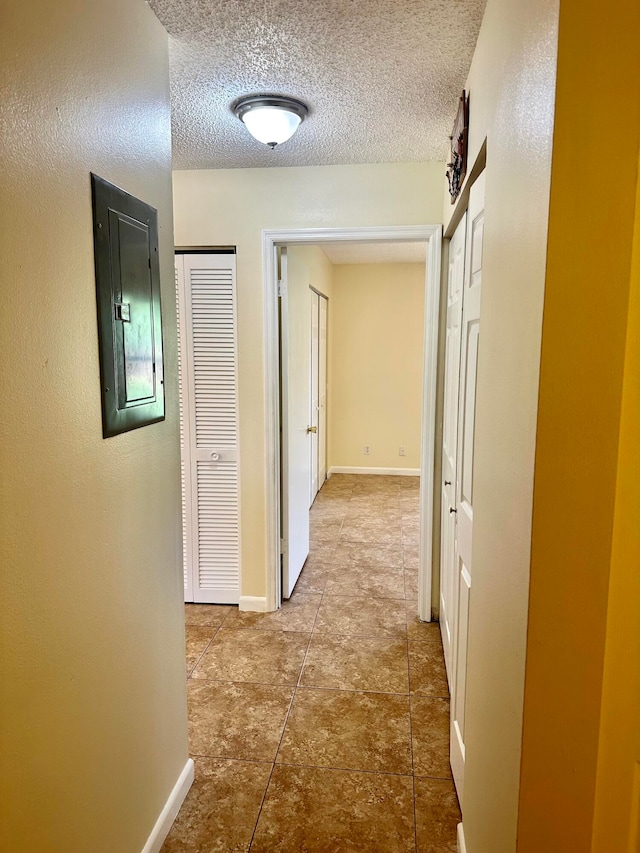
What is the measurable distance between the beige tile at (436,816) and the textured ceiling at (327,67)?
8.00 feet

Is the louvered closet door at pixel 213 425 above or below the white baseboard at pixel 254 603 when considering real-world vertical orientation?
above

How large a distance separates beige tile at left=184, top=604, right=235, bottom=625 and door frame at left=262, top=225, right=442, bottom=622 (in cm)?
33

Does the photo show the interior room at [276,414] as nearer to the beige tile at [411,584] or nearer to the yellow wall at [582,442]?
the yellow wall at [582,442]

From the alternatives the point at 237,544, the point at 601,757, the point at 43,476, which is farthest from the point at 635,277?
the point at 237,544

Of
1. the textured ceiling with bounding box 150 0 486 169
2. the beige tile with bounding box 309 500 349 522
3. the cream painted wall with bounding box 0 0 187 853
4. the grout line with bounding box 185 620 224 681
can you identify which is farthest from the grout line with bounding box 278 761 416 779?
the beige tile with bounding box 309 500 349 522

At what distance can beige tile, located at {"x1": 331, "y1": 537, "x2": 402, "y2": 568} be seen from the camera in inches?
153

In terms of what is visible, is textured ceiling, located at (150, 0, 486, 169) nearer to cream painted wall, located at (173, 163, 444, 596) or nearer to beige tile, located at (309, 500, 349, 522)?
cream painted wall, located at (173, 163, 444, 596)

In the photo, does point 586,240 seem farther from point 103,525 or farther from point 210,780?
point 210,780

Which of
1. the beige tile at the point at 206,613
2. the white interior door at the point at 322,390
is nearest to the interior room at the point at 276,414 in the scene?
the beige tile at the point at 206,613

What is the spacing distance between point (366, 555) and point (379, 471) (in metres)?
2.60

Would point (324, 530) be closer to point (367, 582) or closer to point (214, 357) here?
point (367, 582)

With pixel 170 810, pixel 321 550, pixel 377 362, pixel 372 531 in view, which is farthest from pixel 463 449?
pixel 377 362

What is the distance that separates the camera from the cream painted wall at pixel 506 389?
2.96 ft

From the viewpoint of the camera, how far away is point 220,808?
1794 millimetres
